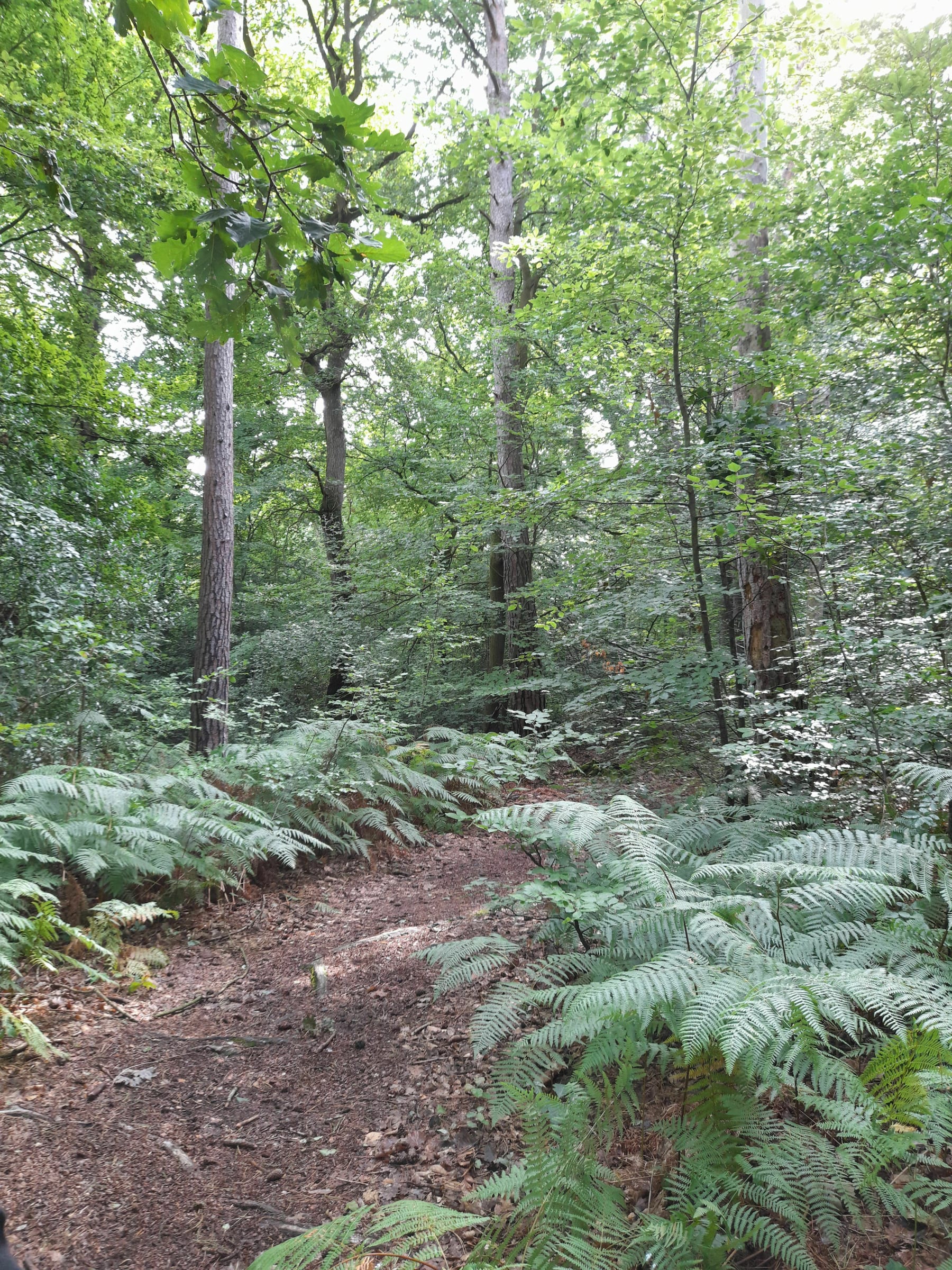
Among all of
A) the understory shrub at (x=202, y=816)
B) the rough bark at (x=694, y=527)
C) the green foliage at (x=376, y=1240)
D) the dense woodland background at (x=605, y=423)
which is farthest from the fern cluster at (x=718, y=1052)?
the rough bark at (x=694, y=527)

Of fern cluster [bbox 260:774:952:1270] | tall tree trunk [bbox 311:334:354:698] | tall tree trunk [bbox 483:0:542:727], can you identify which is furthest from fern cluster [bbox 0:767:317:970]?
tall tree trunk [bbox 311:334:354:698]

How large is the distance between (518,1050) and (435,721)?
798 centimetres

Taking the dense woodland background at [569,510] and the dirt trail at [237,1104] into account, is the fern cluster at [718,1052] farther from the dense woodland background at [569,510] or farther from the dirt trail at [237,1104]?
the dirt trail at [237,1104]

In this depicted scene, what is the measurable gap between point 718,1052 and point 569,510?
5.12 m

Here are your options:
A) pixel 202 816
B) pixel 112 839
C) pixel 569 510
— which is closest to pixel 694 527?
pixel 569 510

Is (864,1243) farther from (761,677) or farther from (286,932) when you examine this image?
(761,677)

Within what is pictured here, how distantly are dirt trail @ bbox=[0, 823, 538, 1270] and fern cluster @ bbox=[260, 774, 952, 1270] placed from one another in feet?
1.24

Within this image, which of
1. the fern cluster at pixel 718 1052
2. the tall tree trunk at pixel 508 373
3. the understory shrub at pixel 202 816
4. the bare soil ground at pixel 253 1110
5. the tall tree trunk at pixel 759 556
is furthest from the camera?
the tall tree trunk at pixel 508 373

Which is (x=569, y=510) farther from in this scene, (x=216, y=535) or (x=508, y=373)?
(x=508, y=373)

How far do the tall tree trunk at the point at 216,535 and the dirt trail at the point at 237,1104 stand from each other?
12.6 ft

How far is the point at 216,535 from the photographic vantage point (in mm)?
7793

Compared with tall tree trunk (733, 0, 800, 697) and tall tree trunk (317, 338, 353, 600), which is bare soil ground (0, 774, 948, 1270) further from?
tall tree trunk (317, 338, 353, 600)

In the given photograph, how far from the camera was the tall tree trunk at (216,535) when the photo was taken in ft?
25.0

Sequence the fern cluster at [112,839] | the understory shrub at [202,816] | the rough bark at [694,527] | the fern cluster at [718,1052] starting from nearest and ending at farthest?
1. the fern cluster at [718,1052]
2. the fern cluster at [112,839]
3. the understory shrub at [202,816]
4. the rough bark at [694,527]
